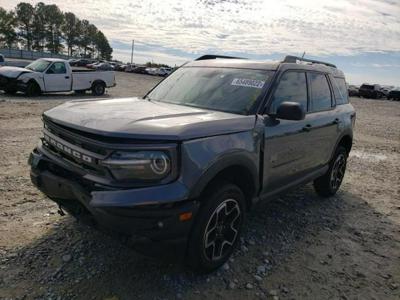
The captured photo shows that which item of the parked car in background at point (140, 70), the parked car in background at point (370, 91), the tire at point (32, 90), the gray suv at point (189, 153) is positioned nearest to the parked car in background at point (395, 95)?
the parked car in background at point (370, 91)

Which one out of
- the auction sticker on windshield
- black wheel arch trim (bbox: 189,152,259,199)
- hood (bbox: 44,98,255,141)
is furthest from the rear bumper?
the auction sticker on windshield

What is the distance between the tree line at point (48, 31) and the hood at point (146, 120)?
95529mm

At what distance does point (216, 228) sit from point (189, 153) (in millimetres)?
872

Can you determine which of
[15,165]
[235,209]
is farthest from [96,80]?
[235,209]

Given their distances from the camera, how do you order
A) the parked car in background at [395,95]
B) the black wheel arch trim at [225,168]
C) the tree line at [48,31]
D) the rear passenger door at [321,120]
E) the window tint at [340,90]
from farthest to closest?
the tree line at [48,31], the parked car in background at [395,95], the window tint at [340,90], the rear passenger door at [321,120], the black wheel arch trim at [225,168]

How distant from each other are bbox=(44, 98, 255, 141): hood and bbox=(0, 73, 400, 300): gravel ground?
88 centimetres

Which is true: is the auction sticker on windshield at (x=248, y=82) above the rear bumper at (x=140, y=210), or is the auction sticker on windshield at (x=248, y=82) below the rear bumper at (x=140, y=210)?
above

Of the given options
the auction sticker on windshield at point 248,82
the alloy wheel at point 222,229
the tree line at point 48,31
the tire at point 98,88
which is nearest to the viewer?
the alloy wheel at point 222,229

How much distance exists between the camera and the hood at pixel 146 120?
9.50 feet

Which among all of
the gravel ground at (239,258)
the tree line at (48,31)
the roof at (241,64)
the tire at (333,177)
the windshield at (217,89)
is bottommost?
the gravel ground at (239,258)

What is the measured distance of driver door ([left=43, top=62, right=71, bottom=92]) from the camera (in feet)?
53.6

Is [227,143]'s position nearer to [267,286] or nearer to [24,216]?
[267,286]

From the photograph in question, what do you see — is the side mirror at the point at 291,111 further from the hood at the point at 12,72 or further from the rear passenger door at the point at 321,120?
the hood at the point at 12,72

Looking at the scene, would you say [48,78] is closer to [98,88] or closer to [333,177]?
[98,88]
